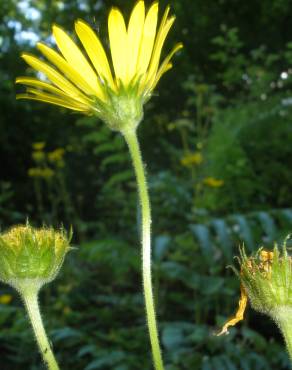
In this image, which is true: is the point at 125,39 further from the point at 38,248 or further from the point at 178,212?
the point at 178,212

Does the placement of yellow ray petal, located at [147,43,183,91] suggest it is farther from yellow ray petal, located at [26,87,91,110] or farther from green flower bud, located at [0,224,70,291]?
green flower bud, located at [0,224,70,291]

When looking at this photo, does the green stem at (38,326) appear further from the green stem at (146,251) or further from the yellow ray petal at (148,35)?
the yellow ray petal at (148,35)

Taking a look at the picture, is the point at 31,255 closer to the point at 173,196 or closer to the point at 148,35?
the point at 148,35

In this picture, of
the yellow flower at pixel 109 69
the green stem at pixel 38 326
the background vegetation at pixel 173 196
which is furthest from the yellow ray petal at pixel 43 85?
the green stem at pixel 38 326

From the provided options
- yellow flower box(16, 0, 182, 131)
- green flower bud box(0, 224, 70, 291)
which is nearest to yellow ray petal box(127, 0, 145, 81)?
yellow flower box(16, 0, 182, 131)

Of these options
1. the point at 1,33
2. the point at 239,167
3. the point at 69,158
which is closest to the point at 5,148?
the point at 69,158

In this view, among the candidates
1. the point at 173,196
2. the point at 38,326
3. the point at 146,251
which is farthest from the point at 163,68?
the point at 173,196
